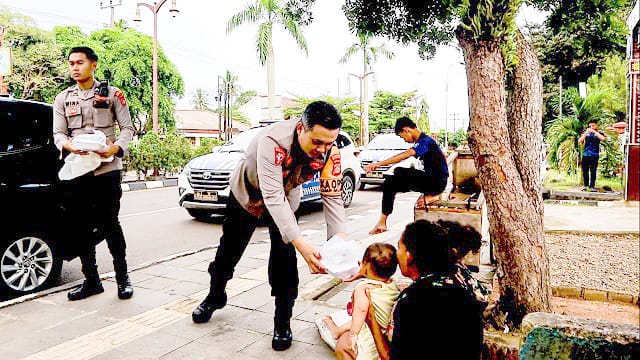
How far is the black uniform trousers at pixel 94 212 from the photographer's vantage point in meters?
4.09

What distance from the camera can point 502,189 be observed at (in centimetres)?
321

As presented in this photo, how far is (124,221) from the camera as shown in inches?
350

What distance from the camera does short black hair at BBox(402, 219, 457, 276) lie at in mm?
2211

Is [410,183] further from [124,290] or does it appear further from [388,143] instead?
[388,143]

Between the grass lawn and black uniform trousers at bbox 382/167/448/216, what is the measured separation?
8993 millimetres

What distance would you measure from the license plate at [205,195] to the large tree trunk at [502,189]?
5710 mm

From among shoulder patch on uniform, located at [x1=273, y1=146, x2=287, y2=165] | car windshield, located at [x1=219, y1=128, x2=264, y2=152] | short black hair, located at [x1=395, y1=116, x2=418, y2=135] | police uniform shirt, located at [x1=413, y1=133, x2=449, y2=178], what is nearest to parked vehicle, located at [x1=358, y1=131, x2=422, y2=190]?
car windshield, located at [x1=219, y1=128, x2=264, y2=152]

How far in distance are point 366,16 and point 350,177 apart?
6.78 meters

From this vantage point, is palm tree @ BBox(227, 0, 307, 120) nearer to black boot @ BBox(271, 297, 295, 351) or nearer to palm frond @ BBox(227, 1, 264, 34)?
palm frond @ BBox(227, 1, 264, 34)

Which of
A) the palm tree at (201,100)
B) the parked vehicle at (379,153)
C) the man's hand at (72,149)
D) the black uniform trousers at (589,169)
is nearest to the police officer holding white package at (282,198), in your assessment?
the man's hand at (72,149)

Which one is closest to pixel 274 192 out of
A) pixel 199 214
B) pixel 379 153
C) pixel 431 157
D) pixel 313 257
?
pixel 313 257

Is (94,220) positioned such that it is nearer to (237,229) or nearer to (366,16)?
(237,229)

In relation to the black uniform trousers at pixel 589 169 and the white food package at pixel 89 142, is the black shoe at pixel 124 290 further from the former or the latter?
the black uniform trousers at pixel 589 169

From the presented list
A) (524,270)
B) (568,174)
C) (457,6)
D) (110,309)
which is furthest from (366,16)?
(568,174)
